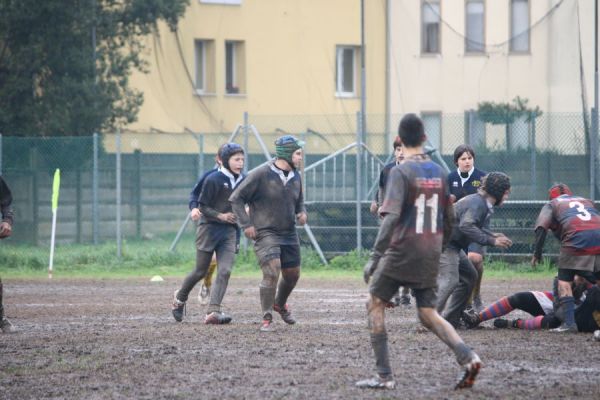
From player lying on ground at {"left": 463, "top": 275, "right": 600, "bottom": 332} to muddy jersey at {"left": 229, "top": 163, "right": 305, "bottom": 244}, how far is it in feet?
6.92

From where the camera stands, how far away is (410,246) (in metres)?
8.29

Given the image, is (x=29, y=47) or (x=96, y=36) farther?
(x=96, y=36)

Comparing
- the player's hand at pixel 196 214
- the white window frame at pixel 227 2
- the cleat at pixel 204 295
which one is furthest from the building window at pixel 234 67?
the player's hand at pixel 196 214

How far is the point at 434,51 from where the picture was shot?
31.1m

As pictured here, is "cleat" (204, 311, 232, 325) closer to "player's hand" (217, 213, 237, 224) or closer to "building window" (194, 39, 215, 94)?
"player's hand" (217, 213, 237, 224)

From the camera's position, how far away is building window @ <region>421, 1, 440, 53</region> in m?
30.2

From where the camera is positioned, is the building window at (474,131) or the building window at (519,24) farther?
the building window at (519,24)

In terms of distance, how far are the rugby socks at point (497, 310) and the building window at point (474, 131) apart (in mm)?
10351

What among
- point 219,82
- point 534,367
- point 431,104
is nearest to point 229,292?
point 534,367

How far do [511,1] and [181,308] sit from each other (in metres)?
20.1

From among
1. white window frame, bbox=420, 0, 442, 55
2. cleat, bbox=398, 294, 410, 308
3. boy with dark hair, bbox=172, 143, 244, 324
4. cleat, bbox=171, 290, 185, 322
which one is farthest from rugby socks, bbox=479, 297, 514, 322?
white window frame, bbox=420, 0, 442, 55

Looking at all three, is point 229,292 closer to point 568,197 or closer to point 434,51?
point 568,197

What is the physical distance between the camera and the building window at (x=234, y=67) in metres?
35.8

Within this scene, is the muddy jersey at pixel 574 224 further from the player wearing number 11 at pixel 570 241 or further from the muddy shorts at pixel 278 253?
the muddy shorts at pixel 278 253
